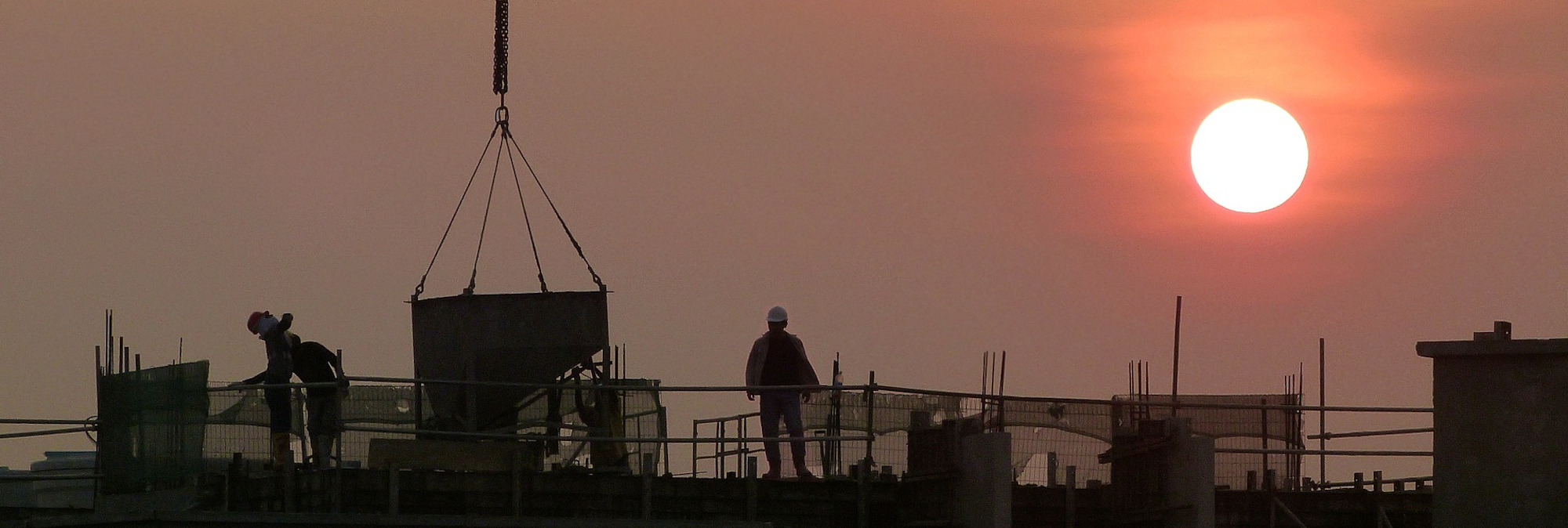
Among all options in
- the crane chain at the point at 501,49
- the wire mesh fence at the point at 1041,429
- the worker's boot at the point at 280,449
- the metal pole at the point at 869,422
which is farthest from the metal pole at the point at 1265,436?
the worker's boot at the point at 280,449

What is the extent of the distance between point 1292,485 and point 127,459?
12.6m

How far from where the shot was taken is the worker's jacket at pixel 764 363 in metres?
24.6

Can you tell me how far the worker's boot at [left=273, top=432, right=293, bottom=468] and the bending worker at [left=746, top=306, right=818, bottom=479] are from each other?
4460 mm

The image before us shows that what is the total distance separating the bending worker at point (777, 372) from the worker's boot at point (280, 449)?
4460mm

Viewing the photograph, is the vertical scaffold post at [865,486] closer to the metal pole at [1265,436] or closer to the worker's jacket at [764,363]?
the worker's jacket at [764,363]

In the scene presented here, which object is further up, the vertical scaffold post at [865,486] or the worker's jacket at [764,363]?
the worker's jacket at [764,363]

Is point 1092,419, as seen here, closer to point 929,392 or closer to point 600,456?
point 929,392

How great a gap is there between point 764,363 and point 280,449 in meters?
4.76

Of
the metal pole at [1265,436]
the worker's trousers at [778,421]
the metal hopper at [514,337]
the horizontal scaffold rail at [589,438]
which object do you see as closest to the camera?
the horizontal scaffold rail at [589,438]

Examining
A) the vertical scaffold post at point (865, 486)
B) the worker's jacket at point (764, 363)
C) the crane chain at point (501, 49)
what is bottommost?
the vertical scaffold post at point (865, 486)

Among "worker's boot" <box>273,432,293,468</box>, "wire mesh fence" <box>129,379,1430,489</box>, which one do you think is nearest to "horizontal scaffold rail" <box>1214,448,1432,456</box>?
"wire mesh fence" <box>129,379,1430,489</box>

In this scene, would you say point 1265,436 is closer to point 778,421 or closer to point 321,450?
point 778,421

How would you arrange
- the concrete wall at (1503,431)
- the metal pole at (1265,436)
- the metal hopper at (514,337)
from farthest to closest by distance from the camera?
the metal hopper at (514,337), the metal pole at (1265,436), the concrete wall at (1503,431)

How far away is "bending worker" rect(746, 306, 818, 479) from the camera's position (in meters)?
24.3
